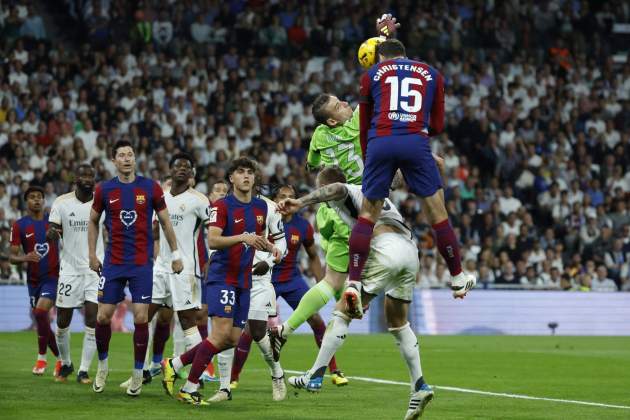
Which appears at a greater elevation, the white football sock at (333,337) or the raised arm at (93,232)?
the raised arm at (93,232)

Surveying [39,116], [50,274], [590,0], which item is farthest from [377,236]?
[590,0]

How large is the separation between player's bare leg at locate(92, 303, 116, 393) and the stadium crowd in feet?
33.4

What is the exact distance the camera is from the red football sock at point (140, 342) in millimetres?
12430

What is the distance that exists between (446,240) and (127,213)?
3959 mm

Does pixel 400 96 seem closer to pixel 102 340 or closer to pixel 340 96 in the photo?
pixel 102 340

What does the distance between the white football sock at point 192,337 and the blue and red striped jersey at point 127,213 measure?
3.59 ft

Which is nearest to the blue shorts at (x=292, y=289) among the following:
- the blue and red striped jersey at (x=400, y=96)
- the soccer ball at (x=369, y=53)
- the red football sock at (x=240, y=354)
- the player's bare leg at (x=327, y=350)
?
the red football sock at (x=240, y=354)

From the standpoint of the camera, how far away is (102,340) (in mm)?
12828

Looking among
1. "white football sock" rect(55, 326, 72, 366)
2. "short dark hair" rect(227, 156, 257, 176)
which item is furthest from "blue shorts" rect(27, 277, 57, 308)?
"short dark hair" rect(227, 156, 257, 176)

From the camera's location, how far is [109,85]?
27500 mm

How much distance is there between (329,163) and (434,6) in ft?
72.7

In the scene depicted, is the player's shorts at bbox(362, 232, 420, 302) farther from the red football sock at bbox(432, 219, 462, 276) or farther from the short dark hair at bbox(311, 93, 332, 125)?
the short dark hair at bbox(311, 93, 332, 125)

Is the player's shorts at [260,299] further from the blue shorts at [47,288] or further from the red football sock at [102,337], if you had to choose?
the blue shorts at [47,288]

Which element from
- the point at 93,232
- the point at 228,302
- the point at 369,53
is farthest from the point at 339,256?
the point at 93,232
